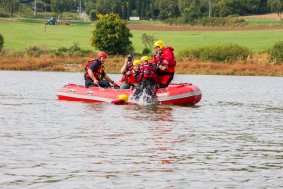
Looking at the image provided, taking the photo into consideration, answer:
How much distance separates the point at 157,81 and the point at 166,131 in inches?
302

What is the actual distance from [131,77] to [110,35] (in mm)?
43077

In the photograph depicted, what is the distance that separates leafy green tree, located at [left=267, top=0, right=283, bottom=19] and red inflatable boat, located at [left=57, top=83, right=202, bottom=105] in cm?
9718

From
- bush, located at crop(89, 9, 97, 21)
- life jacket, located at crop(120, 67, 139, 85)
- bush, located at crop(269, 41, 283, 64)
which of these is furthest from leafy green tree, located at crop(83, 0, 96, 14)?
life jacket, located at crop(120, 67, 139, 85)

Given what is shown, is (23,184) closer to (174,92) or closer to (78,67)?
(174,92)

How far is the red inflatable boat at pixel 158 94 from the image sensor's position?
2678cm

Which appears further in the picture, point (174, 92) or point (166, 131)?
point (174, 92)

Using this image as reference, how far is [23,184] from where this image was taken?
12.5 meters

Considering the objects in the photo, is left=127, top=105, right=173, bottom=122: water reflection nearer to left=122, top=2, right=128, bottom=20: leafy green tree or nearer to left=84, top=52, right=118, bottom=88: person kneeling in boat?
left=84, top=52, right=118, bottom=88: person kneeling in boat

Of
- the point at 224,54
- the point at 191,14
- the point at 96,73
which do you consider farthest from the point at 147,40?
the point at 96,73

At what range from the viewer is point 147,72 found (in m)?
26.5

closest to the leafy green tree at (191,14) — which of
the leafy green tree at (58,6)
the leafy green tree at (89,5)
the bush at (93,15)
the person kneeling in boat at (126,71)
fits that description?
the bush at (93,15)

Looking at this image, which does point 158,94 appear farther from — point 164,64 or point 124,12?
point 124,12

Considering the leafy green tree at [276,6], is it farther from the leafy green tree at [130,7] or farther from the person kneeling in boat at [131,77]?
the person kneeling in boat at [131,77]

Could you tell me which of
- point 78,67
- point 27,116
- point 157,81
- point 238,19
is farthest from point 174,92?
point 238,19
